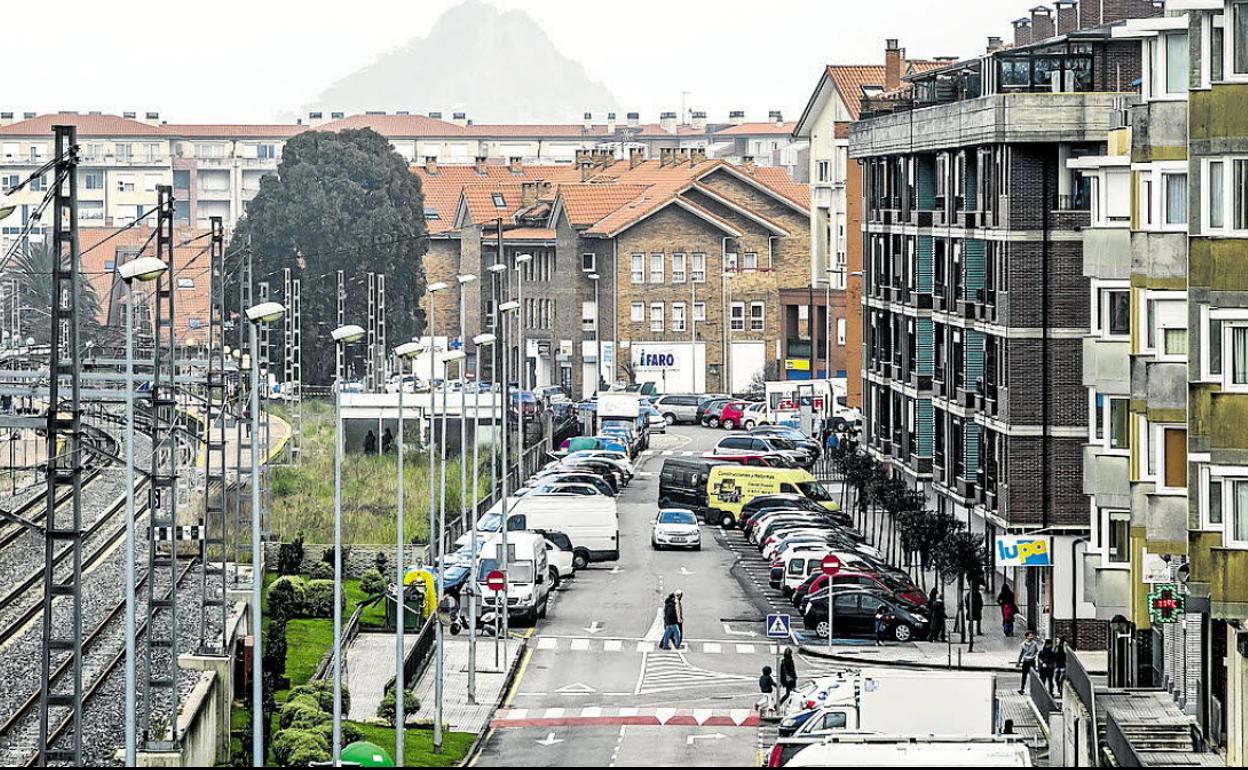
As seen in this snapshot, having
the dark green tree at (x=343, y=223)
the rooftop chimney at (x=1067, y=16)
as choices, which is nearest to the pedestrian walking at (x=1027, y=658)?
the rooftop chimney at (x=1067, y=16)

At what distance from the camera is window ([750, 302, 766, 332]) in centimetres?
11306

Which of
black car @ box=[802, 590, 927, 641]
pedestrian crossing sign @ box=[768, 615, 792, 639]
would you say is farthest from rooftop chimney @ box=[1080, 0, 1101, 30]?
pedestrian crossing sign @ box=[768, 615, 792, 639]

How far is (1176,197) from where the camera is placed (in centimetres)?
3553

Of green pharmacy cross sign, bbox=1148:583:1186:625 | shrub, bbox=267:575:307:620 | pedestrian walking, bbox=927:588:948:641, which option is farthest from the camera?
pedestrian walking, bbox=927:588:948:641

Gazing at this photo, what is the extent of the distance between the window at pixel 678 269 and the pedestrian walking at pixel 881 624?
2554 inches

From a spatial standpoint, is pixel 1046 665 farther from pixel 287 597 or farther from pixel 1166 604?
pixel 287 597

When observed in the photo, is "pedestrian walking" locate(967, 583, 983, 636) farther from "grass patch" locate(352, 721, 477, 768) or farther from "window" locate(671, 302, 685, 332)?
"window" locate(671, 302, 685, 332)

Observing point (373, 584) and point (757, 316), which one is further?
point (757, 316)

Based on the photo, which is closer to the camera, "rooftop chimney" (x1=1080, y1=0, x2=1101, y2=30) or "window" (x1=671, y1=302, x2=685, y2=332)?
"rooftop chimney" (x1=1080, y1=0, x2=1101, y2=30)

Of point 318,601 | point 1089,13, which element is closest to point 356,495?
point 318,601

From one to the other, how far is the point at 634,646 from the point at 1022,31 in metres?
29.0

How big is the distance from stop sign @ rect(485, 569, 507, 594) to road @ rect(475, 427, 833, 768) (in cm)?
148

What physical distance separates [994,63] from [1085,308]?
19.9ft

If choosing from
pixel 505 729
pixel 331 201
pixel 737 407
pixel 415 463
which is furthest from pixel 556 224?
pixel 505 729
